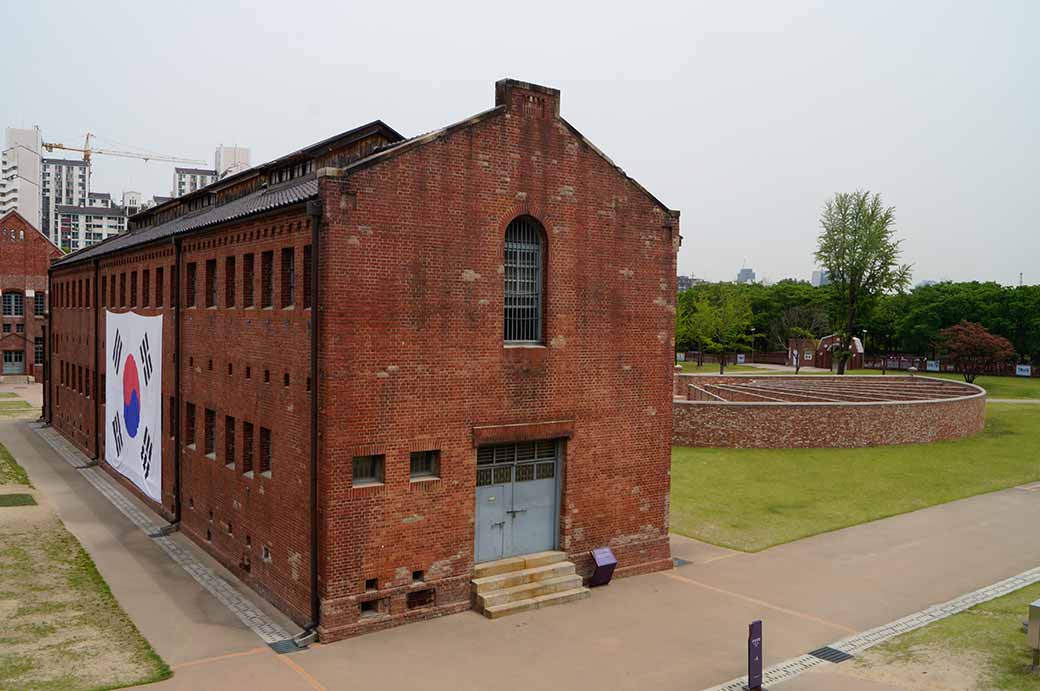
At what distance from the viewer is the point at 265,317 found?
1712cm

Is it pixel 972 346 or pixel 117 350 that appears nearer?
pixel 117 350

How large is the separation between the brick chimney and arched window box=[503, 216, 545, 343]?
2.04m

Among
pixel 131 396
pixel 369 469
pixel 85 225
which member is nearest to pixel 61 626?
pixel 369 469

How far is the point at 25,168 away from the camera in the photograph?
135 metres

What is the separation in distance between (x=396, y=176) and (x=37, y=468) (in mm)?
22317

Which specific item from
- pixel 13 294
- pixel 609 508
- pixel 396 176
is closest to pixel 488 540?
pixel 609 508

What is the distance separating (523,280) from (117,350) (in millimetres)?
16667

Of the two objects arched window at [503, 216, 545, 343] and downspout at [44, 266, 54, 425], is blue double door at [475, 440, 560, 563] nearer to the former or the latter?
arched window at [503, 216, 545, 343]

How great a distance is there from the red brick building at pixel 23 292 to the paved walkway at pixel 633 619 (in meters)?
49.3

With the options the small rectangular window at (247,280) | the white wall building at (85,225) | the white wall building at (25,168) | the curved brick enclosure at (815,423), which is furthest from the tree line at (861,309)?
the white wall building at (85,225)

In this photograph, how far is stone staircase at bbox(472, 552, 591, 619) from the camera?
53.1 ft

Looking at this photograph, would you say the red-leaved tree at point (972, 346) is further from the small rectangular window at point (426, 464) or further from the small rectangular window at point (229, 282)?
the small rectangular window at point (229, 282)

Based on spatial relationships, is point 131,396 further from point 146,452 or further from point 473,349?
point 473,349

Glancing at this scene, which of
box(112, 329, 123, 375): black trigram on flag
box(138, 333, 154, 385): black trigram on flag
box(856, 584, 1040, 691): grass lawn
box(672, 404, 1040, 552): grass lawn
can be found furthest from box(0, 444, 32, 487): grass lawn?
box(856, 584, 1040, 691): grass lawn
